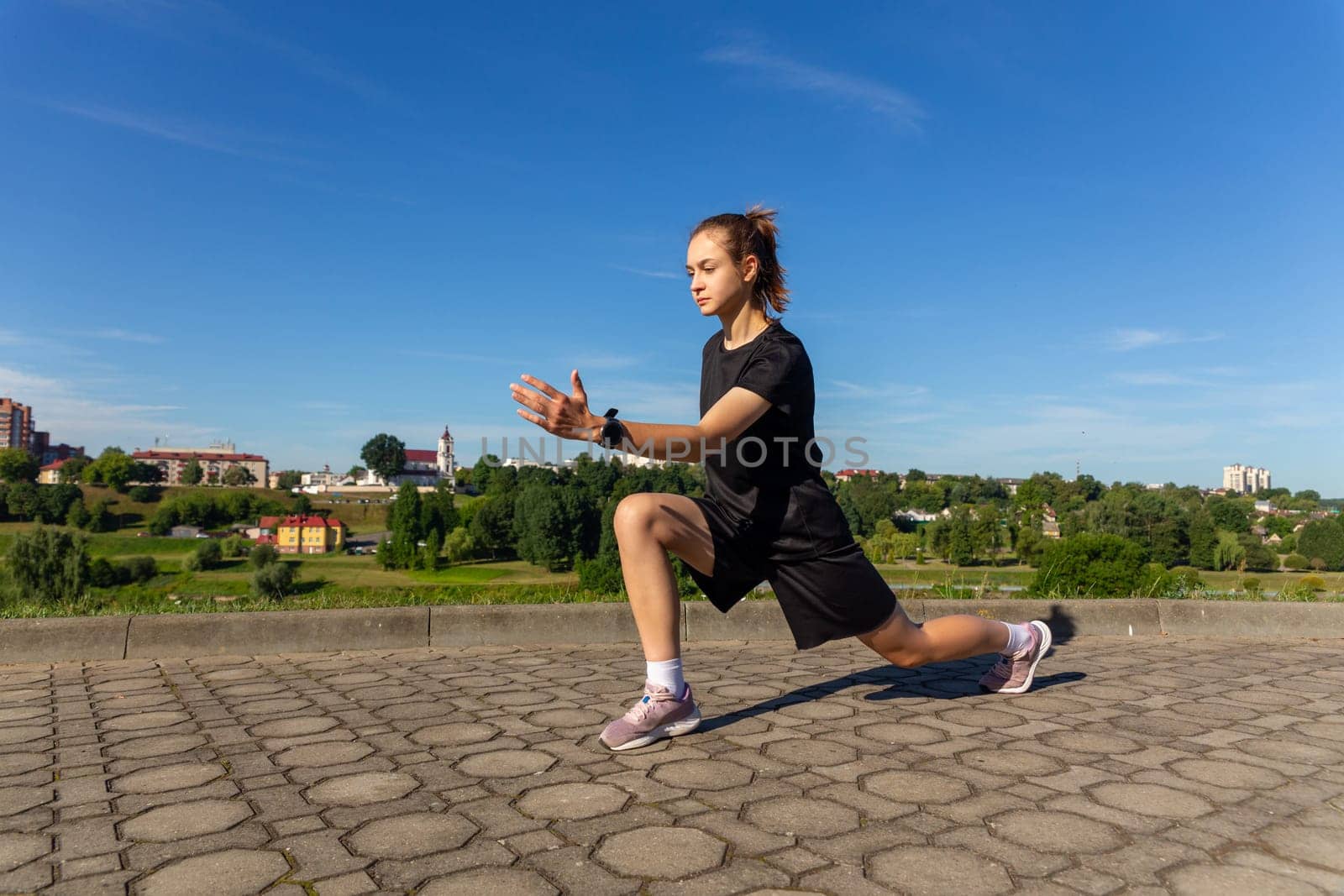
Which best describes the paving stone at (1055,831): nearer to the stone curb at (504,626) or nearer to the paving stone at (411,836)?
the paving stone at (411,836)

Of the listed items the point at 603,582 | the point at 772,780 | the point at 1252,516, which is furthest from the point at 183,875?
the point at 1252,516

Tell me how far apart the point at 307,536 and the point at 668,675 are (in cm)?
10234

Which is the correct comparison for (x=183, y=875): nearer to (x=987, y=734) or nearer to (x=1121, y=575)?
(x=987, y=734)

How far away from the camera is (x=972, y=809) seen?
8.00 feet

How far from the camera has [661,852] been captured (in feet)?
6.90

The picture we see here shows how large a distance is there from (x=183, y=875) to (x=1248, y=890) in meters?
2.22

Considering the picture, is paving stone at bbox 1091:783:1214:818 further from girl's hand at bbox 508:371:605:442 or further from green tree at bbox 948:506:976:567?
green tree at bbox 948:506:976:567

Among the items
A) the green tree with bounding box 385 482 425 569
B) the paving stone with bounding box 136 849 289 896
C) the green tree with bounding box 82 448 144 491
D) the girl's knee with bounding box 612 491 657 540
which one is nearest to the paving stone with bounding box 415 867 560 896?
the paving stone with bounding box 136 849 289 896

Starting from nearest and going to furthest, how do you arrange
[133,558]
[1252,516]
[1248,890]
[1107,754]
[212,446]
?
[1248,890]
[1107,754]
[1252,516]
[133,558]
[212,446]

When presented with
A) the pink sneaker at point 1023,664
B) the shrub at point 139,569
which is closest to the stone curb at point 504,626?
the pink sneaker at point 1023,664

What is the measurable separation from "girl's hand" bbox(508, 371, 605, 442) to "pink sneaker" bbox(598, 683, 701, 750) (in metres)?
1.07

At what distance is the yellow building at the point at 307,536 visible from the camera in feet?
314

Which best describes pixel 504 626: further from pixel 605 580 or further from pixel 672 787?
pixel 672 787

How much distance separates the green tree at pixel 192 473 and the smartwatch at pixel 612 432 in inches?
6738
